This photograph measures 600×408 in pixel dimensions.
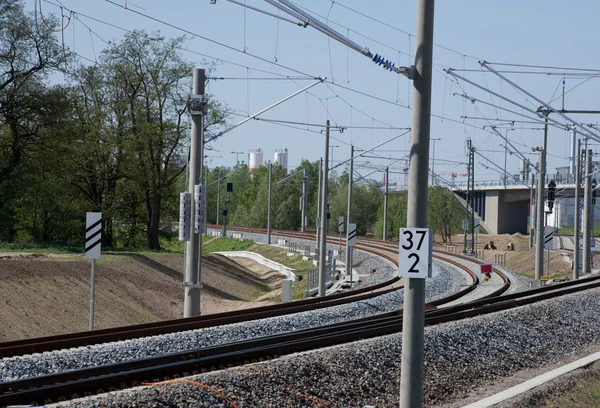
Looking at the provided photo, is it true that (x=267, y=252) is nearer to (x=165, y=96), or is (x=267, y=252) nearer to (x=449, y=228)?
(x=165, y=96)

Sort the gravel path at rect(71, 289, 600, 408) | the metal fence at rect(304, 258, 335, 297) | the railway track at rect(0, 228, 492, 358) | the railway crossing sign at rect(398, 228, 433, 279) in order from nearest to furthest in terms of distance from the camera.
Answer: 1. the railway crossing sign at rect(398, 228, 433, 279)
2. the gravel path at rect(71, 289, 600, 408)
3. the railway track at rect(0, 228, 492, 358)
4. the metal fence at rect(304, 258, 335, 297)

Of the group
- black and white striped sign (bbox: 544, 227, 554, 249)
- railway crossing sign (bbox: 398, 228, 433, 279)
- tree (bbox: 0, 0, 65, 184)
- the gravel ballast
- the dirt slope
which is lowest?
the dirt slope

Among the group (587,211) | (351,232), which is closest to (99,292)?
(351,232)

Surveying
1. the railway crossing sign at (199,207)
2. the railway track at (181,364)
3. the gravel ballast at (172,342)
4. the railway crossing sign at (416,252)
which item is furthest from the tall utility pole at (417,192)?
the railway crossing sign at (199,207)

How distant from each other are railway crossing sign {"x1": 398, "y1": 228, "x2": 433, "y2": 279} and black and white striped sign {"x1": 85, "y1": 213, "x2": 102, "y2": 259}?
11.3m

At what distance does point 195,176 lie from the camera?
2142 cm

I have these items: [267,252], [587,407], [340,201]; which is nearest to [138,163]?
[267,252]

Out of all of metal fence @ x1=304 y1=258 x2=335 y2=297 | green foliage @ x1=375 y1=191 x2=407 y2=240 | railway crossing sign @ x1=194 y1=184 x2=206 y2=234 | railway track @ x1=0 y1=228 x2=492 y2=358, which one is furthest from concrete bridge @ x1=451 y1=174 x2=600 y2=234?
railway crossing sign @ x1=194 y1=184 x2=206 y2=234

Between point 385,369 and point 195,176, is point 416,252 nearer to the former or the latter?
point 385,369

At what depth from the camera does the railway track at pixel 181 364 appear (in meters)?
10.6

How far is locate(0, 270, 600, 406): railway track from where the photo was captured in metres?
10.6

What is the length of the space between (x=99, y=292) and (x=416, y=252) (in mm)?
22791

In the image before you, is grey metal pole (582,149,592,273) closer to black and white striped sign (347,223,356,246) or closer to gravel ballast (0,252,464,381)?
black and white striped sign (347,223,356,246)

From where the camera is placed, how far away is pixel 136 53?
1861 inches
